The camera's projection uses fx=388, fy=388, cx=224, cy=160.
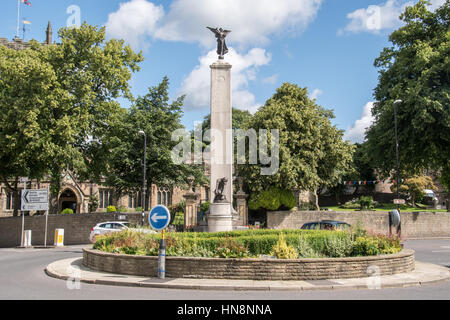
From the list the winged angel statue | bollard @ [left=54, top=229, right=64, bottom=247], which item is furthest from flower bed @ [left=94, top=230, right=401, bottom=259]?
bollard @ [left=54, top=229, right=64, bottom=247]

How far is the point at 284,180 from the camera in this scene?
3153 centimetres

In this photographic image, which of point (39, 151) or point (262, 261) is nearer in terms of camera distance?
point (262, 261)

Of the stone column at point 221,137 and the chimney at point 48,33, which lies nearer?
the stone column at point 221,137

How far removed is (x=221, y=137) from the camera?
70.4ft

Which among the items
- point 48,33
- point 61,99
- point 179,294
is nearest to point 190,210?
point 61,99

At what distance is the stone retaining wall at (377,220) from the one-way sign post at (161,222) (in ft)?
67.7

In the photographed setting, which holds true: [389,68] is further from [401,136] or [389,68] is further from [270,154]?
[270,154]

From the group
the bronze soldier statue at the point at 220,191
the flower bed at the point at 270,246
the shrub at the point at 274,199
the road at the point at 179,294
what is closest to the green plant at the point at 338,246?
the flower bed at the point at 270,246

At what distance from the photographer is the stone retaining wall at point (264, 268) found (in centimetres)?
1078

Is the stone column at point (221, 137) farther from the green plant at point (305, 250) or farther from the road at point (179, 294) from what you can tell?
the road at point (179, 294)

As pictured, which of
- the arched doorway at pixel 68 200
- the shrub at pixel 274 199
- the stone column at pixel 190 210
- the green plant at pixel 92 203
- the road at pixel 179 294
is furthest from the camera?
the arched doorway at pixel 68 200

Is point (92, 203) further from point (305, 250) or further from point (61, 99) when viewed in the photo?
point (305, 250)

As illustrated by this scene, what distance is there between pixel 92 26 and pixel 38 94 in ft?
23.4
